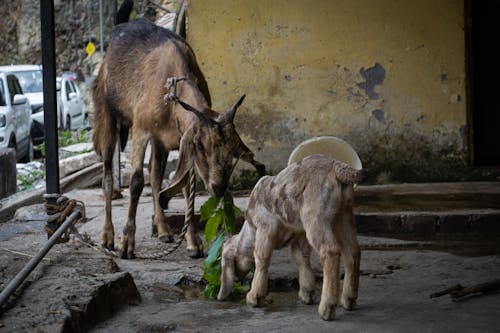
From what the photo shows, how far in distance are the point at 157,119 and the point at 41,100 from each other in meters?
13.8

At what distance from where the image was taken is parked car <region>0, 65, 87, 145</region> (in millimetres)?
19266

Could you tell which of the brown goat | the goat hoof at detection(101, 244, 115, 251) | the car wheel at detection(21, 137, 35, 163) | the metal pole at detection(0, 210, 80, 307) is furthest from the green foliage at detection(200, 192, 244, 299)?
the car wheel at detection(21, 137, 35, 163)

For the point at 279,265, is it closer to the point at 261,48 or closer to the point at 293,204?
the point at 293,204

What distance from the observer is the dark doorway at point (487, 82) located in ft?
34.3

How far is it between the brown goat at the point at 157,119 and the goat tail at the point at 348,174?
56.1 inches

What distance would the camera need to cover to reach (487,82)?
10641 mm

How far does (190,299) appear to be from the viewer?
18.6 feet

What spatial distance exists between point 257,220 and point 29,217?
4.52 meters

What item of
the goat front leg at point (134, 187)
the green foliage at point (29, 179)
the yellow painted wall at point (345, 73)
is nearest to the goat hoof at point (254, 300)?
the goat front leg at point (134, 187)

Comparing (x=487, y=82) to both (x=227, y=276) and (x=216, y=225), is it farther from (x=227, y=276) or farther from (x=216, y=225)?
(x=227, y=276)

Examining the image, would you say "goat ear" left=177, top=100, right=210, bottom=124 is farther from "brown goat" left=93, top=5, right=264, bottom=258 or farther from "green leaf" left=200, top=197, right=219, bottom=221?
"green leaf" left=200, top=197, right=219, bottom=221

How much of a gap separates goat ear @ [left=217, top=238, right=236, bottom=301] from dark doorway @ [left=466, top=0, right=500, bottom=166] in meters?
5.79

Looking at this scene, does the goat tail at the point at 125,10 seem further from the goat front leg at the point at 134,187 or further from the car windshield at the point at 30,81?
the car windshield at the point at 30,81

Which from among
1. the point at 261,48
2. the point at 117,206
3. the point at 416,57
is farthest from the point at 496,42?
the point at 117,206
